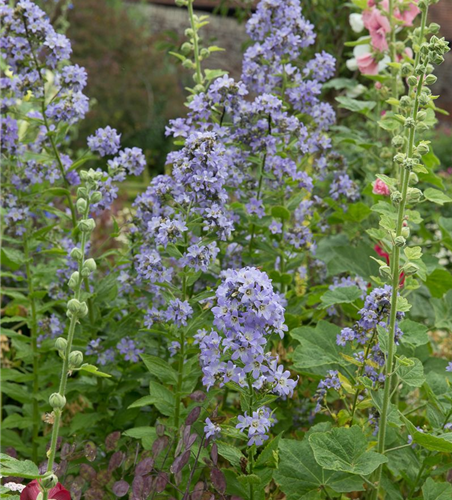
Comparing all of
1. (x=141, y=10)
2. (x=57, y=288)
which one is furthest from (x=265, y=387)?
(x=141, y=10)

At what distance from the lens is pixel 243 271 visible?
1491mm

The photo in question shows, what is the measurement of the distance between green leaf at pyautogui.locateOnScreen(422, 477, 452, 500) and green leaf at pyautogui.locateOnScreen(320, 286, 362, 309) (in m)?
0.51

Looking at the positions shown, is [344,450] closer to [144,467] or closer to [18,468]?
[144,467]

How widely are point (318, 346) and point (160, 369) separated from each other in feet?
1.42

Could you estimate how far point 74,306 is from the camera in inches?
50.2

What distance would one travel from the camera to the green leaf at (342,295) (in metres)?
1.97

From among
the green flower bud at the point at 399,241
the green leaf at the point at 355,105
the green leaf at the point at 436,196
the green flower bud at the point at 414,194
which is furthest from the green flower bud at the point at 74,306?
the green leaf at the point at 355,105

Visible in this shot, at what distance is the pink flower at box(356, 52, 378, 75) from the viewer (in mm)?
2744

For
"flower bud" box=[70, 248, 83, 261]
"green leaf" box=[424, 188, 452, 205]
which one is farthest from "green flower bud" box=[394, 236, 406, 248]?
"flower bud" box=[70, 248, 83, 261]

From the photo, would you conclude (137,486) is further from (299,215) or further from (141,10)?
(141,10)

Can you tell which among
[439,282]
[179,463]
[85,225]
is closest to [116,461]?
[179,463]

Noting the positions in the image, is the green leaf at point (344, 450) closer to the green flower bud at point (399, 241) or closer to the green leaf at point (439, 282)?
the green flower bud at point (399, 241)

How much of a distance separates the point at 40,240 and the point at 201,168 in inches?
29.3

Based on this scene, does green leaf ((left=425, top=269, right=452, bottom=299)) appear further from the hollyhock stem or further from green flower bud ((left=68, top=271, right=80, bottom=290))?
green flower bud ((left=68, top=271, right=80, bottom=290))
